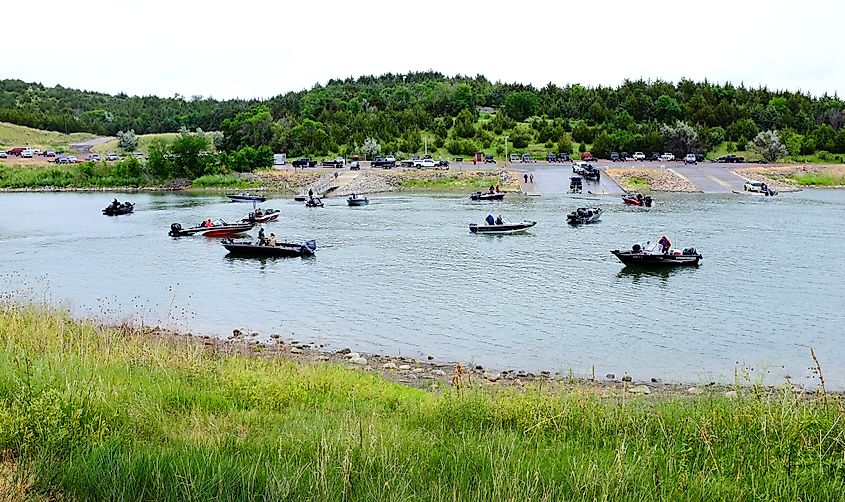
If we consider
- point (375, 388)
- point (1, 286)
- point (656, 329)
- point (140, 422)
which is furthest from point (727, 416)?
point (1, 286)

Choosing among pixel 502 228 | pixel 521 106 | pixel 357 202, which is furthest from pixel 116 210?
pixel 521 106

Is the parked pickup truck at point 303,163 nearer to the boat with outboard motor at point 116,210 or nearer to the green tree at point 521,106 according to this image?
the boat with outboard motor at point 116,210

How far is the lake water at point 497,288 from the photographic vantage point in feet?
65.5

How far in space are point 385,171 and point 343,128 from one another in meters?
31.6

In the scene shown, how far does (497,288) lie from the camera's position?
2831 centimetres

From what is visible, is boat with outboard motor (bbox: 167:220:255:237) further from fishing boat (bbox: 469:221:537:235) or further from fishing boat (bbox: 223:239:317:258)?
fishing boat (bbox: 469:221:537:235)

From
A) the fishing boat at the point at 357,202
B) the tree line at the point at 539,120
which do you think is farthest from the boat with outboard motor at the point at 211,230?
the tree line at the point at 539,120

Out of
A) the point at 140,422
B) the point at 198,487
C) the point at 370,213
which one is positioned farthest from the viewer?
the point at 370,213

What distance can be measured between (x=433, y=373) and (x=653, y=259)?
56.9 feet

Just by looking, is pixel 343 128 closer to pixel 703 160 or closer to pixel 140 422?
pixel 703 160

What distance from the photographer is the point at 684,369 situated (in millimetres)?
17906

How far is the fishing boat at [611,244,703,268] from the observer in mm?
31625

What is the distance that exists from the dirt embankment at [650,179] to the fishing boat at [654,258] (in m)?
42.0

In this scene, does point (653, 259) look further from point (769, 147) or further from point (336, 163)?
point (769, 147)
